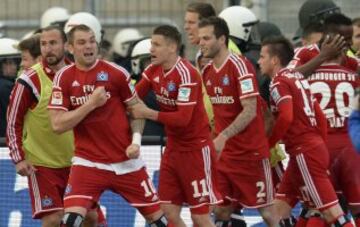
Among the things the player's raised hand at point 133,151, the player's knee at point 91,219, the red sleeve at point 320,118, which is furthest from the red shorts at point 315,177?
the player's knee at point 91,219

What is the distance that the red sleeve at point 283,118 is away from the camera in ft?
46.4

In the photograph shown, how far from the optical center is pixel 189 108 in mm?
14188

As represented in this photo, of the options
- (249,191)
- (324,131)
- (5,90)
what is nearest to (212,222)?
(249,191)

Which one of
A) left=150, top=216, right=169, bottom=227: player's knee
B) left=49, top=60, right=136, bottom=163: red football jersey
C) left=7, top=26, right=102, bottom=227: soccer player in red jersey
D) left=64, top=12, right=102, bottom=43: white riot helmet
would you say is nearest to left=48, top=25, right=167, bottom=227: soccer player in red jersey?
left=49, top=60, right=136, bottom=163: red football jersey

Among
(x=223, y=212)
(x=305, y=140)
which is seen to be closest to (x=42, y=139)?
(x=223, y=212)

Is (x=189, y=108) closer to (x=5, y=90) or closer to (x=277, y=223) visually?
(x=277, y=223)

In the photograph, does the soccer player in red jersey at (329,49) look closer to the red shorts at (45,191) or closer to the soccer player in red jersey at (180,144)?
the soccer player in red jersey at (180,144)

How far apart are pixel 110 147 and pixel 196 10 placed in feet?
7.42

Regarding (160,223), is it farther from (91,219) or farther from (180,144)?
(91,219)

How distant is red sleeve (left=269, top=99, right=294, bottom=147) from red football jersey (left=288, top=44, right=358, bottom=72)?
A: 2.01ft

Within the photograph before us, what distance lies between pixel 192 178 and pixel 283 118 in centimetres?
102

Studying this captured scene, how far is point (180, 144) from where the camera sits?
570 inches

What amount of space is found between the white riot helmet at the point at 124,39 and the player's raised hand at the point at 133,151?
6720 millimetres

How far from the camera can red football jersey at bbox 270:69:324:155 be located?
14.4 m
